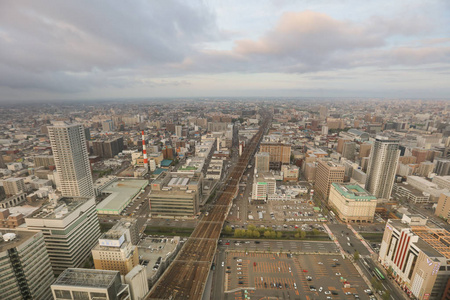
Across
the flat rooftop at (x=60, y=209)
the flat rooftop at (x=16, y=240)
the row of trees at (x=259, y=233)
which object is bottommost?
the row of trees at (x=259, y=233)

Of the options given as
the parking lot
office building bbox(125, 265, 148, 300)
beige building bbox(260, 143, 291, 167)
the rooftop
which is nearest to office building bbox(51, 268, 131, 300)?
office building bbox(125, 265, 148, 300)

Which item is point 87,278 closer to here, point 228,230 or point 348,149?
point 228,230

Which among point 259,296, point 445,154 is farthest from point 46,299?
point 445,154

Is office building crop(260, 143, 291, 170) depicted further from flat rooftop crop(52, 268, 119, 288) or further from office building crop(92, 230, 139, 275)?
flat rooftop crop(52, 268, 119, 288)

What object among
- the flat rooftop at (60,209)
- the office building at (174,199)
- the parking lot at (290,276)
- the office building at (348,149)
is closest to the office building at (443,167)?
the office building at (348,149)

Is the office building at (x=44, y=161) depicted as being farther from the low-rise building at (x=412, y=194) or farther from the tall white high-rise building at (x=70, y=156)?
the low-rise building at (x=412, y=194)

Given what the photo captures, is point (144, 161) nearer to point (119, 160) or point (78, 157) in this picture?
point (119, 160)

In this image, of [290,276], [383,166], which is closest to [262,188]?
[290,276]
